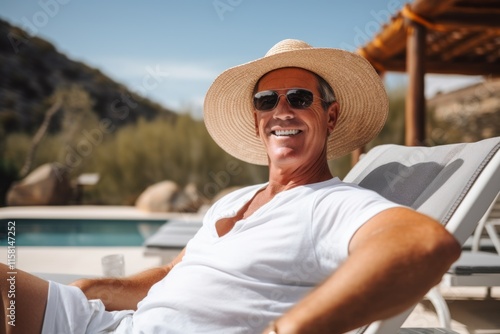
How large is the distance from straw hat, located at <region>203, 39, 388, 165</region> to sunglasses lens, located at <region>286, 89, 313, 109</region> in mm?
102

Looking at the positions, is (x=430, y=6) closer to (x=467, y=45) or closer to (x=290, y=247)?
(x=467, y=45)

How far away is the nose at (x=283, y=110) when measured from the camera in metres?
1.65

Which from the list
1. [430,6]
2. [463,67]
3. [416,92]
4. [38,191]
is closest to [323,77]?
[430,6]

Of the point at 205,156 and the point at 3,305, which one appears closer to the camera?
the point at 3,305

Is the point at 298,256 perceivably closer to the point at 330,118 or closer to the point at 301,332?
the point at 301,332

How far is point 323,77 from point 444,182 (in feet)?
1.88

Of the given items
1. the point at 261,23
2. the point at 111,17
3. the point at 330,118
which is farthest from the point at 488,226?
the point at 111,17

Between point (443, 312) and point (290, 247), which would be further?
point (443, 312)

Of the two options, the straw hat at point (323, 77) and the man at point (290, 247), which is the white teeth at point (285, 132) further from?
the straw hat at point (323, 77)

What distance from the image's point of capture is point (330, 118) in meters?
1.75

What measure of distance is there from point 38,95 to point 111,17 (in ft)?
44.5

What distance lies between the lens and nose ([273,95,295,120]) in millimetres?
1647

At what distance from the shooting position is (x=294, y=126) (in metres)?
1.64

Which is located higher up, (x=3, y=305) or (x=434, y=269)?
(x=434, y=269)
